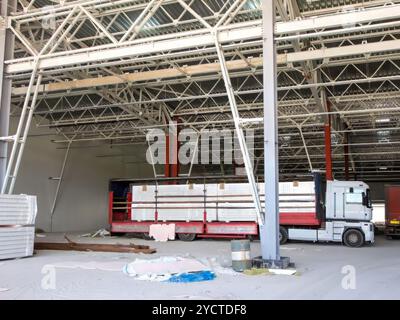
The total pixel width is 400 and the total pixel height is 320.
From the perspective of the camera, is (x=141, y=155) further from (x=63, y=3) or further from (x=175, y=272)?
(x=175, y=272)

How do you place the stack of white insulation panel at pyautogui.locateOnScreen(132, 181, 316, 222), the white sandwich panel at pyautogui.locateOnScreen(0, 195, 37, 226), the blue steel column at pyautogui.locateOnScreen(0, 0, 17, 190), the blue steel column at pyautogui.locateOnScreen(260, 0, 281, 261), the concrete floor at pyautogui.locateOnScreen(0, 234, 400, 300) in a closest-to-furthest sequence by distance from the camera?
the concrete floor at pyautogui.locateOnScreen(0, 234, 400, 300) < the blue steel column at pyautogui.locateOnScreen(260, 0, 281, 261) < the white sandwich panel at pyautogui.locateOnScreen(0, 195, 37, 226) < the blue steel column at pyautogui.locateOnScreen(0, 0, 17, 190) < the stack of white insulation panel at pyautogui.locateOnScreen(132, 181, 316, 222)

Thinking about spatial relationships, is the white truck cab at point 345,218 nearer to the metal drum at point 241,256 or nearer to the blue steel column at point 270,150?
the blue steel column at point 270,150

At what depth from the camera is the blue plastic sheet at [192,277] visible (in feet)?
26.1

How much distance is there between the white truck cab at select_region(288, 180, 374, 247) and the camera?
53.7 feet

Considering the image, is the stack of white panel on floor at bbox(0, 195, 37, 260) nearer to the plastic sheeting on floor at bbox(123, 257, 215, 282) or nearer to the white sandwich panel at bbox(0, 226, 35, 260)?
the white sandwich panel at bbox(0, 226, 35, 260)

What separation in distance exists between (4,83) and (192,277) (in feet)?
29.5

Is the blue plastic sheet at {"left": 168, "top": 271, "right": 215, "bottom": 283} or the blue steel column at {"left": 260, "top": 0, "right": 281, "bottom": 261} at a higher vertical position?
the blue steel column at {"left": 260, "top": 0, "right": 281, "bottom": 261}


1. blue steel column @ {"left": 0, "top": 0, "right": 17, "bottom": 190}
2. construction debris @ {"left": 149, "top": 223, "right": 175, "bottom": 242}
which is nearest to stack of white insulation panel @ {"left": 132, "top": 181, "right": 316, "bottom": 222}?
construction debris @ {"left": 149, "top": 223, "right": 175, "bottom": 242}

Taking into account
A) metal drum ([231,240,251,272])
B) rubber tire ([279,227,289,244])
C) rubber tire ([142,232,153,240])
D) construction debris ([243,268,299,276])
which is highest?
metal drum ([231,240,251,272])

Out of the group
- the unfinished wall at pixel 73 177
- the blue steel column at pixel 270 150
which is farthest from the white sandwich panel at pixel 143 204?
the blue steel column at pixel 270 150

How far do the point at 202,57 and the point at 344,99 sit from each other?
8.31 metres

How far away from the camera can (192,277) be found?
8.12m

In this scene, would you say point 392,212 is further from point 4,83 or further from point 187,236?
point 4,83
